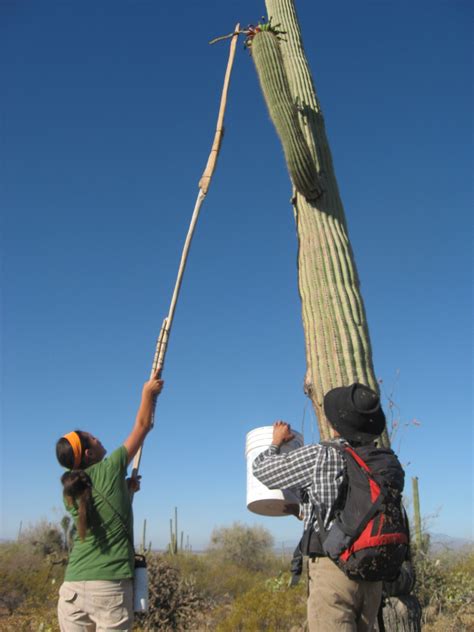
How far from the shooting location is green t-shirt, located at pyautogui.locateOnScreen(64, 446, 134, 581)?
2475mm

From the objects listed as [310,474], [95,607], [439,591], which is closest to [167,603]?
[439,591]

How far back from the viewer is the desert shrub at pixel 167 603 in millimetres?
7820

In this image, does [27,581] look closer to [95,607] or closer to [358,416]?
[95,607]

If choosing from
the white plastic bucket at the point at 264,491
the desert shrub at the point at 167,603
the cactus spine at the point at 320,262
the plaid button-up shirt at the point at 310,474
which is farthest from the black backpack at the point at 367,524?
the desert shrub at the point at 167,603

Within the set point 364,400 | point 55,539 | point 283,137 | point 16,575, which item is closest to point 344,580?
point 364,400

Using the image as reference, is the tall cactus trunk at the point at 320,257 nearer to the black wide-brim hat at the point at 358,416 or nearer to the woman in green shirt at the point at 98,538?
the black wide-brim hat at the point at 358,416

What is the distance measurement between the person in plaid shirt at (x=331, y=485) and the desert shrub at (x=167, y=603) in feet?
20.4

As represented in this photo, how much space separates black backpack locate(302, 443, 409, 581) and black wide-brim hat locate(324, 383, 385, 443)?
0.40 feet

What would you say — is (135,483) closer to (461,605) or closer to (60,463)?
(60,463)

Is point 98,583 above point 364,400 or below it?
below

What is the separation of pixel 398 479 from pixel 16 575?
34.7 feet

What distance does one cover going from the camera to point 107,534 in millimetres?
2523

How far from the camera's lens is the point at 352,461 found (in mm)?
2193

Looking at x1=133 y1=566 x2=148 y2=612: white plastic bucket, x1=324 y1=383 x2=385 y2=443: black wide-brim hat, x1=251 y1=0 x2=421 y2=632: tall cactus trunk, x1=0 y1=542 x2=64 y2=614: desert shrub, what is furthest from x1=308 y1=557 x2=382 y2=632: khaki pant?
x1=0 y1=542 x2=64 y2=614: desert shrub
